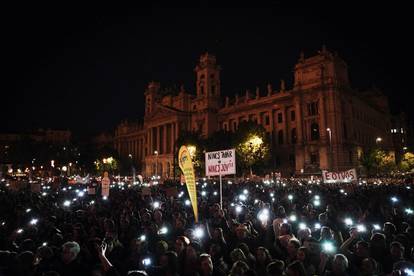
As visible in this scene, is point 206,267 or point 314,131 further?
point 314,131

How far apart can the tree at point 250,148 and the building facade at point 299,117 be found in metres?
7.80

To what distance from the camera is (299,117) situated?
56906 mm

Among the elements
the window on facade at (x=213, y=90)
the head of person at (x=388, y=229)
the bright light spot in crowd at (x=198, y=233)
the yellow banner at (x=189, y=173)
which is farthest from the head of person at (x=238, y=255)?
the window on facade at (x=213, y=90)

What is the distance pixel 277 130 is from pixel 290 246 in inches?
2279

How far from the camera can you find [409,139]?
4094 inches

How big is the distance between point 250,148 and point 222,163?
128ft

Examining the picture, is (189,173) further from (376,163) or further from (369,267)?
(376,163)

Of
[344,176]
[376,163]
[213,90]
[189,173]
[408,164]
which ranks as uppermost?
[213,90]

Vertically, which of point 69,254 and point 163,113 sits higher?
point 163,113

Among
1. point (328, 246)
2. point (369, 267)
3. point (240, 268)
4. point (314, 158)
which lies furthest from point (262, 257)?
point (314, 158)

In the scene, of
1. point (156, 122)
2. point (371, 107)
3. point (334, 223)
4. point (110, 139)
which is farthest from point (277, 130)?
point (110, 139)

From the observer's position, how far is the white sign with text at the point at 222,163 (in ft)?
41.7

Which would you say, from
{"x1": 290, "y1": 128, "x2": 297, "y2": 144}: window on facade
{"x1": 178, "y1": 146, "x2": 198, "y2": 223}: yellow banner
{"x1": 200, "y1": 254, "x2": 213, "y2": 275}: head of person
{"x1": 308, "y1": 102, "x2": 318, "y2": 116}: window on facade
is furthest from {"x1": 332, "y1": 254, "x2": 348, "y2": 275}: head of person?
{"x1": 290, "y1": 128, "x2": 297, "y2": 144}: window on facade

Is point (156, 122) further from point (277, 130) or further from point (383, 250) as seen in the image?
point (383, 250)
